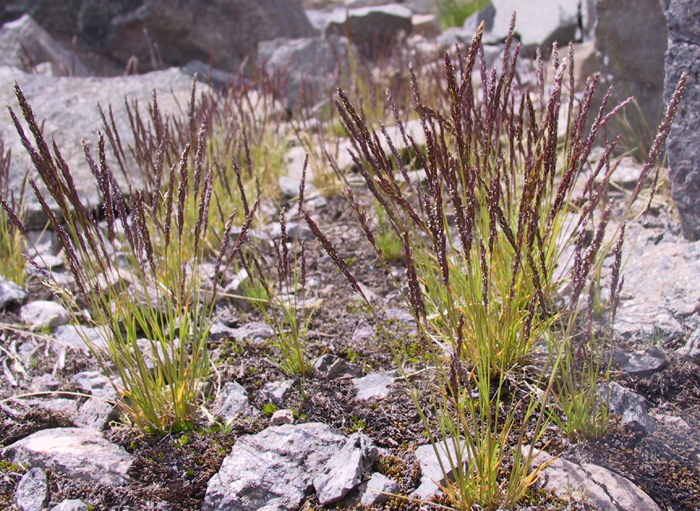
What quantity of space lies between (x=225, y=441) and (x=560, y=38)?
6963 mm

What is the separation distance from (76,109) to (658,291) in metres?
3.84

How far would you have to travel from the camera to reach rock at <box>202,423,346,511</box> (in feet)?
4.62

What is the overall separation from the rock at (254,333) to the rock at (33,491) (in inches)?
32.2

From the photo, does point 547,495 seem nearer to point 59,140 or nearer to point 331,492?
point 331,492

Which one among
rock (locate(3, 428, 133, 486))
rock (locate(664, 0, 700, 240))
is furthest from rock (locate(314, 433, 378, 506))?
rock (locate(664, 0, 700, 240))

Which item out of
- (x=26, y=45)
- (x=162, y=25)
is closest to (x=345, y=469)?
(x=26, y=45)

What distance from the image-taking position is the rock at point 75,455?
4.84 ft

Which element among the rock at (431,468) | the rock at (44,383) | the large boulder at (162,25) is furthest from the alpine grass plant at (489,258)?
the large boulder at (162,25)

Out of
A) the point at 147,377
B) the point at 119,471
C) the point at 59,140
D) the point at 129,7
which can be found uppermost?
the point at 129,7

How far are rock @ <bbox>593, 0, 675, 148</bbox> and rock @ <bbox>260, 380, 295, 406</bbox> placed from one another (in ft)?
8.70

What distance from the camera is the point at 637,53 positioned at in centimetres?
337

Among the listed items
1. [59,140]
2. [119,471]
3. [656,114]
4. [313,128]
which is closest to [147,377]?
[119,471]

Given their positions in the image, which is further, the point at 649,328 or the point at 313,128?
the point at 313,128

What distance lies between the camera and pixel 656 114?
3371 millimetres
